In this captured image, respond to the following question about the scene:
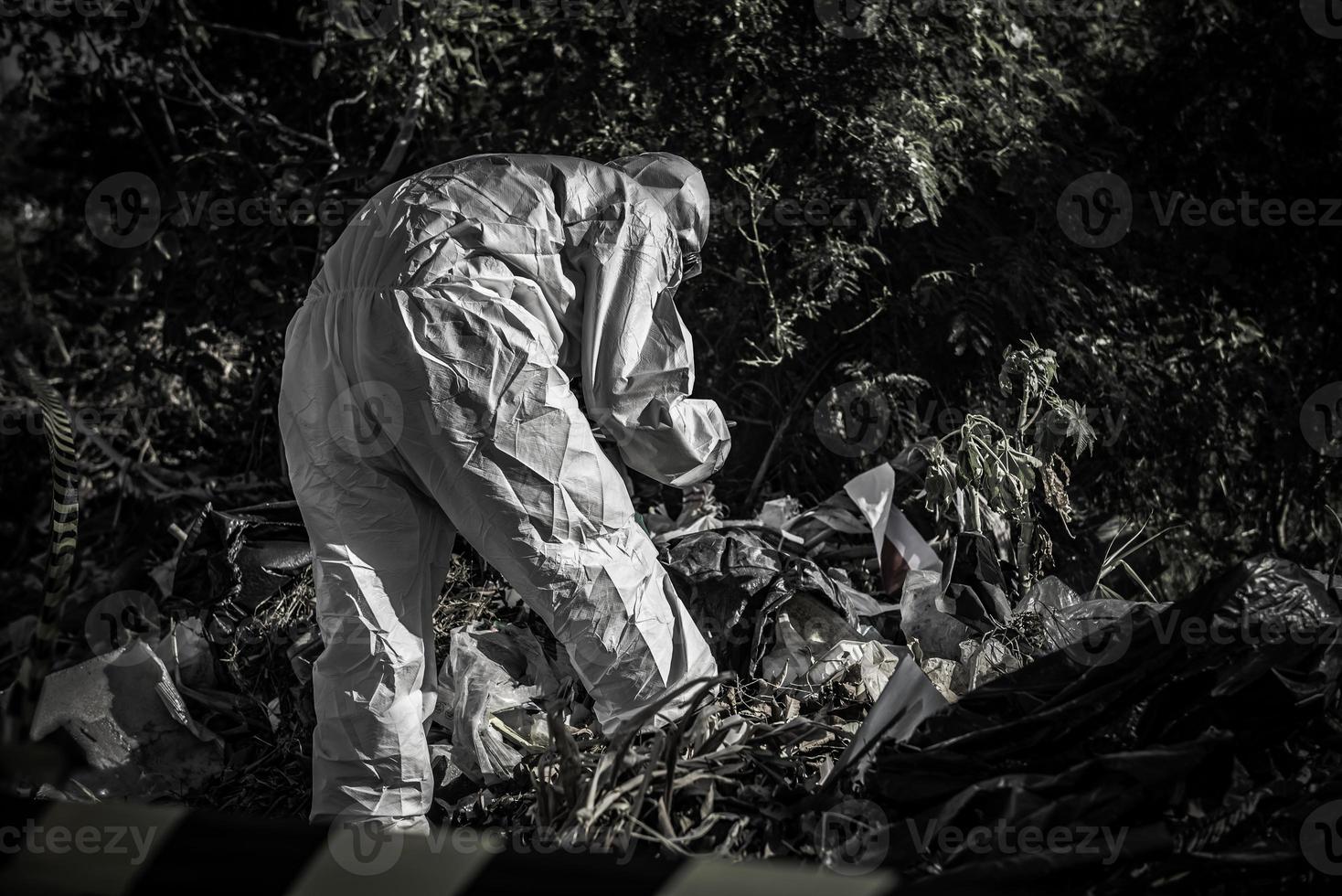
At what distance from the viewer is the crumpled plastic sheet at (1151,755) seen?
1423mm

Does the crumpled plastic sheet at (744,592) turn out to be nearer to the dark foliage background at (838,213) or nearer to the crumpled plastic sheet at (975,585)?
the crumpled plastic sheet at (975,585)

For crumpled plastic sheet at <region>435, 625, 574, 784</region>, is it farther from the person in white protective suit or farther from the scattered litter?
the scattered litter

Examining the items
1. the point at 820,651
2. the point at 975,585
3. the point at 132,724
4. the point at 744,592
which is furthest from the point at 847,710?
the point at 132,724

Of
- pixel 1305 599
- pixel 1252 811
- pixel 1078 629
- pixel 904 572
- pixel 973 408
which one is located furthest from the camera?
pixel 973 408

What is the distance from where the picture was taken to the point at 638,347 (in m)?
2.15

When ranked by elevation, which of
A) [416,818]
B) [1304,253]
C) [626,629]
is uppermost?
[1304,253]

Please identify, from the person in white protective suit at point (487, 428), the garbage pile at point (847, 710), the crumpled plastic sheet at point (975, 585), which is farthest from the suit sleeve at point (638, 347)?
the crumpled plastic sheet at point (975, 585)

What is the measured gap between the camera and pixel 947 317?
393 centimetres

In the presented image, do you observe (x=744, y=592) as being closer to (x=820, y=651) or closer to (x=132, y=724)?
(x=820, y=651)

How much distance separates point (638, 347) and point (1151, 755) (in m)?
1.17

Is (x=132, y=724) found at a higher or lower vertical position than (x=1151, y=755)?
lower

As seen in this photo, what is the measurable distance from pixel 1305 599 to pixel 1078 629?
682mm

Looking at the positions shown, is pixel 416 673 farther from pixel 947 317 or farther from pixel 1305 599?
pixel 947 317

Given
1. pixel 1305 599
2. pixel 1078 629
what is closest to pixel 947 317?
pixel 1078 629
